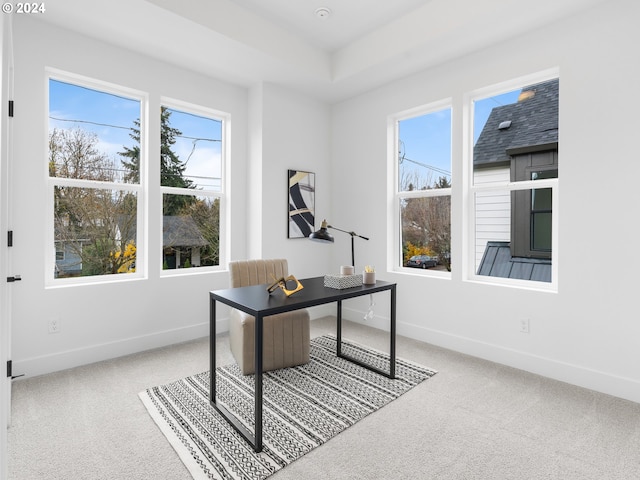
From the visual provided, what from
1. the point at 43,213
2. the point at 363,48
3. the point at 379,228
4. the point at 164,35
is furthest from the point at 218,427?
the point at 363,48

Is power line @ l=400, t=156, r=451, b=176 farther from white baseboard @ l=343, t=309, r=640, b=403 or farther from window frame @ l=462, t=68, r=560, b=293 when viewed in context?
white baseboard @ l=343, t=309, r=640, b=403

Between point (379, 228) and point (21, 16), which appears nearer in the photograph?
point (21, 16)

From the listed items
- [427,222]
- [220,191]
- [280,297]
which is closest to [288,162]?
[220,191]

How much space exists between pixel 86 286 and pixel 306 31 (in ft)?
9.88

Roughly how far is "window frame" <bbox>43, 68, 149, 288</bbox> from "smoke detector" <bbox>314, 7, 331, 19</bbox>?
5.66 ft

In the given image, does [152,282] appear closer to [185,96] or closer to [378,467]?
[185,96]

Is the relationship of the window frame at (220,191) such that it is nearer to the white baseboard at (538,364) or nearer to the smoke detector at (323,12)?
the smoke detector at (323,12)

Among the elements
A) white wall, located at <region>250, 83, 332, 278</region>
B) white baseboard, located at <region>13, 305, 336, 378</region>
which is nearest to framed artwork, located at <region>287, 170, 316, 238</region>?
white wall, located at <region>250, 83, 332, 278</region>

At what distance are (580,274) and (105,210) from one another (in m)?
3.90

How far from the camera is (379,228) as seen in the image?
163 inches

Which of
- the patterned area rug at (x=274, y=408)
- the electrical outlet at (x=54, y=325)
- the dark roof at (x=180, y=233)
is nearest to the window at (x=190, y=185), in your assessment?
the dark roof at (x=180, y=233)

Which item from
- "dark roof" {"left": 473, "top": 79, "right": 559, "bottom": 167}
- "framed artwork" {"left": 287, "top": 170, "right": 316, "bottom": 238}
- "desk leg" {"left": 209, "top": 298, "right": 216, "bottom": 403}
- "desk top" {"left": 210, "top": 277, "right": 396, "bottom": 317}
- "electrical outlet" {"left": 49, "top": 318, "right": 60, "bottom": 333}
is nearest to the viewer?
"desk top" {"left": 210, "top": 277, "right": 396, "bottom": 317}

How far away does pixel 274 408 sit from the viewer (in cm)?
236

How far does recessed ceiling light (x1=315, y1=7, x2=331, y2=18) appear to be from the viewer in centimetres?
313
